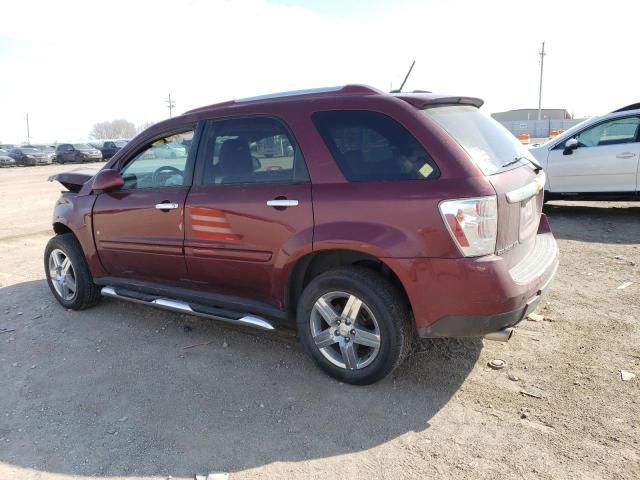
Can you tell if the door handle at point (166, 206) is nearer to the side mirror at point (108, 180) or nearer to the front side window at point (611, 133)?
the side mirror at point (108, 180)

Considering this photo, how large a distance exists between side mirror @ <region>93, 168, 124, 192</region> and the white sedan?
22.5 feet

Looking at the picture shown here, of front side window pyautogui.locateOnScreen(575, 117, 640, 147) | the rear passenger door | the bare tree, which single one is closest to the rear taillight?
the rear passenger door

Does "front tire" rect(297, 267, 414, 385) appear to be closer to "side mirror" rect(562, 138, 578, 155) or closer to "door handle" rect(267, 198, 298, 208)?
"door handle" rect(267, 198, 298, 208)

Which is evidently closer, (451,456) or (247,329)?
(451,456)

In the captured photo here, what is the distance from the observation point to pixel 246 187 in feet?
11.8

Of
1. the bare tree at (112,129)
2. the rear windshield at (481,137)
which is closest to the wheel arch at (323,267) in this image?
the rear windshield at (481,137)

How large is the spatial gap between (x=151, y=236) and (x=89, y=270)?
112 centimetres

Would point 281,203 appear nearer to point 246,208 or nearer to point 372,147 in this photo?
point 246,208

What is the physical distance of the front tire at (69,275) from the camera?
4.85 m

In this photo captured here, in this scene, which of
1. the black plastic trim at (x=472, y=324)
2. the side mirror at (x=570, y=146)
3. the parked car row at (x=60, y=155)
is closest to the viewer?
the black plastic trim at (x=472, y=324)

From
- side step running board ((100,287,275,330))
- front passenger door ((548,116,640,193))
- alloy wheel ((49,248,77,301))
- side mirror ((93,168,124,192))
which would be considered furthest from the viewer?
front passenger door ((548,116,640,193))

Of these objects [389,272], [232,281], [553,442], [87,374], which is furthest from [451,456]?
[87,374]

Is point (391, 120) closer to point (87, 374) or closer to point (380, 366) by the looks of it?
point (380, 366)

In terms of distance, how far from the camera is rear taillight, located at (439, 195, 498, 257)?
282cm
